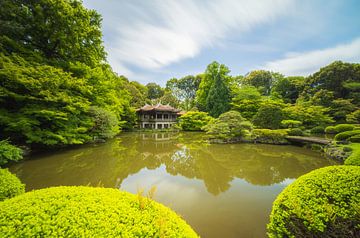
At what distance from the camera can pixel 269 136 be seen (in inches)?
427

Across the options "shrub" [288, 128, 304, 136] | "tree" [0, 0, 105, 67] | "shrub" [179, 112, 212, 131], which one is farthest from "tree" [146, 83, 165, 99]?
"shrub" [288, 128, 304, 136]

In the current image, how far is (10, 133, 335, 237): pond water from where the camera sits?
283cm

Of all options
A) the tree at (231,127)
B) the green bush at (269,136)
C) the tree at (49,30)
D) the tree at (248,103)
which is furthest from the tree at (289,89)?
the tree at (49,30)

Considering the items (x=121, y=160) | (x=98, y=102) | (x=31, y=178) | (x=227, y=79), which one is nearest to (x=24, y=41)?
(x=98, y=102)

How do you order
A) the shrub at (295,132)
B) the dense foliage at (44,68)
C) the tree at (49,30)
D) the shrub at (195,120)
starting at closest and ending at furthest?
the dense foliage at (44,68)
the tree at (49,30)
the shrub at (295,132)
the shrub at (195,120)

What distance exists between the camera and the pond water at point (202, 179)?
283 cm

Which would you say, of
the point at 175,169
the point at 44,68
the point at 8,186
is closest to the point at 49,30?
the point at 44,68

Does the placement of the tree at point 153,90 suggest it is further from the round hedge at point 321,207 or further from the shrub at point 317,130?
the round hedge at point 321,207

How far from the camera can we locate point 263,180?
4660mm

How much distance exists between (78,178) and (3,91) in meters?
4.29

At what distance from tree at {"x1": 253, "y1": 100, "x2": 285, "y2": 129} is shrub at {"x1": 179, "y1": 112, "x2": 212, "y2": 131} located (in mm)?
7029

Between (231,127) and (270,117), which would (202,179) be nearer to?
(231,127)

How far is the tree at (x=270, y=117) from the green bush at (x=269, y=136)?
6.54 feet

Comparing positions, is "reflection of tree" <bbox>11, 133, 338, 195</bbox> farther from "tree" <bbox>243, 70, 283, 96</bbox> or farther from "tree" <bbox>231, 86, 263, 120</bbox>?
"tree" <bbox>243, 70, 283, 96</bbox>
